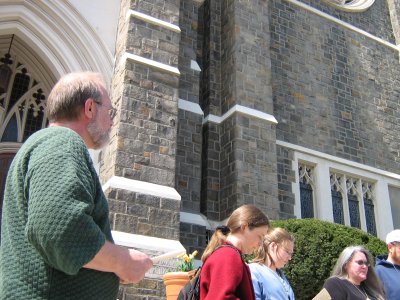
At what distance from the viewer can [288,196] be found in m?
9.80

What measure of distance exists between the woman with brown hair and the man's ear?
1.10 m

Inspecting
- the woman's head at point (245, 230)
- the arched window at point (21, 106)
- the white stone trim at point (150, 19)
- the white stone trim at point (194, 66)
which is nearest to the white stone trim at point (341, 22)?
the white stone trim at point (194, 66)

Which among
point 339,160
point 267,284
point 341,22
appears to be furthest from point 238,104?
point 267,284

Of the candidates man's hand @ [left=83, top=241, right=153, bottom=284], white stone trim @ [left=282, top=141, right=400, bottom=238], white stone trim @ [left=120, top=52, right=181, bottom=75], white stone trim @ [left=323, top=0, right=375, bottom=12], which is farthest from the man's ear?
white stone trim @ [left=323, top=0, right=375, bottom=12]

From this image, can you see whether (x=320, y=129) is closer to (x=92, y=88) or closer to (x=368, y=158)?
(x=368, y=158)

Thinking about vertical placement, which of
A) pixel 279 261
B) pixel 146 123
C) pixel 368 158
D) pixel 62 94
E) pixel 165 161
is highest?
pixel 368 158

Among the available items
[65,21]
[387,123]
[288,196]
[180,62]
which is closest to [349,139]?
[387,123]

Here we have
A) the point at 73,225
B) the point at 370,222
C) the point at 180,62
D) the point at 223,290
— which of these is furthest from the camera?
the point at 370,222

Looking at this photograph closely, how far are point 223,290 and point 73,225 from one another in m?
1.14

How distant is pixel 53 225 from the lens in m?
1.45

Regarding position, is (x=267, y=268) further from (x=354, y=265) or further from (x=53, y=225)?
(x=53, y=225)

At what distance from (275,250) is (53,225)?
7.96 feet

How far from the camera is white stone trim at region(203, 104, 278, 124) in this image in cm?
939

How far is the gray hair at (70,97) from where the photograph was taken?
1.90 metres
